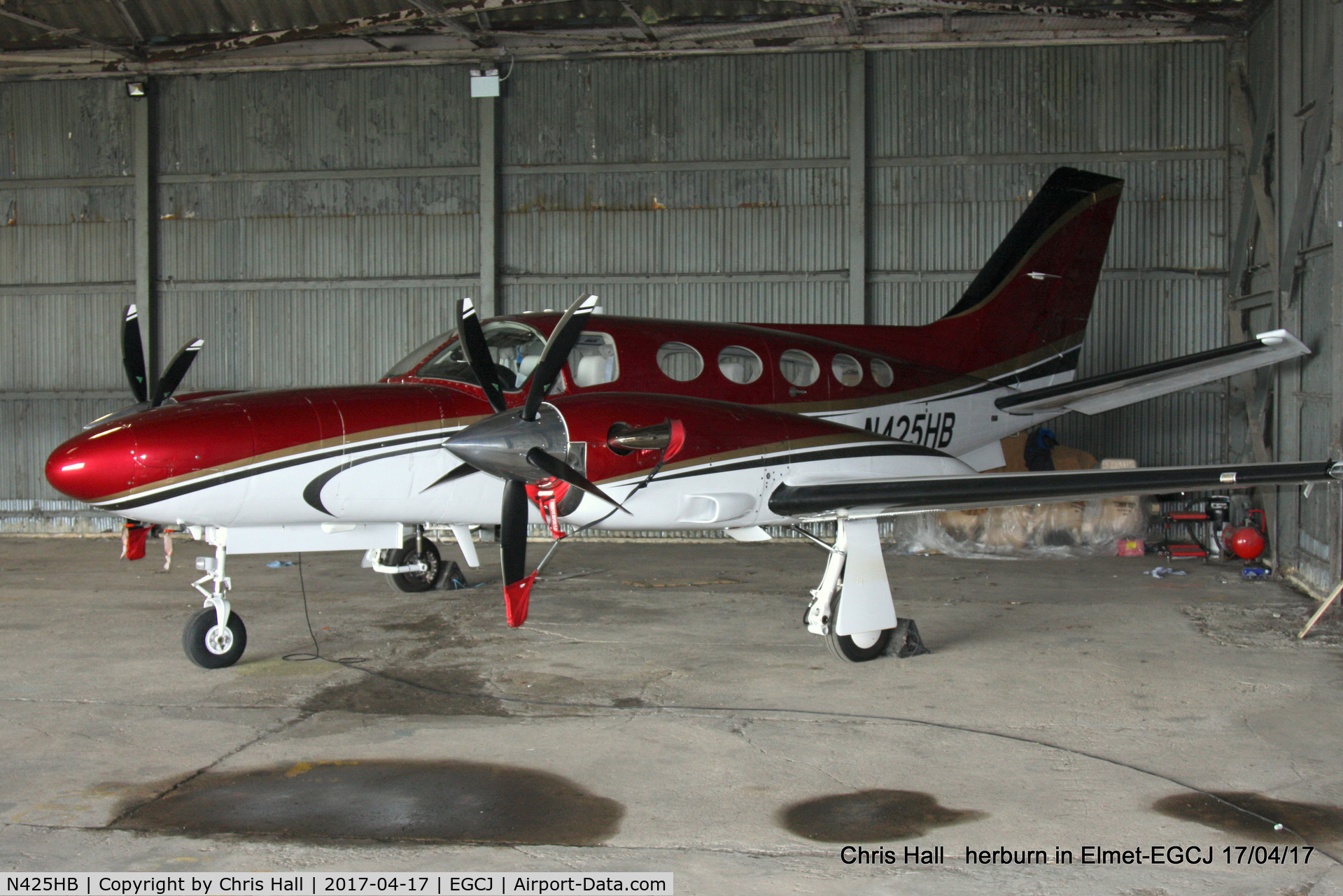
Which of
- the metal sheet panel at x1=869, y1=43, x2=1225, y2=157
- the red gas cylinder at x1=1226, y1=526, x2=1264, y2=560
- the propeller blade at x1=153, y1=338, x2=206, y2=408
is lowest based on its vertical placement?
the red gas cylinder at x1=1226, y1=526, x2=1264, y2=560

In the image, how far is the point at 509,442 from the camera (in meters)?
7.38

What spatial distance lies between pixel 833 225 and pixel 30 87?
47.1 feet

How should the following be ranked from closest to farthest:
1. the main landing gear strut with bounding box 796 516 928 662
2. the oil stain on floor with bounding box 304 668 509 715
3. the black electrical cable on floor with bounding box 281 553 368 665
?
the oil stain on floor with bounding box 304 668 509 715
the main landing gear strut with bounding box 796 516 928 662
the black electrical cable on floor with bounding box 281 553 368 665

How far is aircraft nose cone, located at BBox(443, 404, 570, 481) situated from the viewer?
736cm

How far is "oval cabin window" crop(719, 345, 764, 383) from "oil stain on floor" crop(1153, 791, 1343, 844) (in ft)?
18.9

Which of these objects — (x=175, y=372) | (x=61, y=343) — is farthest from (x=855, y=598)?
(x=61, y=343)

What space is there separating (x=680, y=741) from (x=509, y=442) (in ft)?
7.73

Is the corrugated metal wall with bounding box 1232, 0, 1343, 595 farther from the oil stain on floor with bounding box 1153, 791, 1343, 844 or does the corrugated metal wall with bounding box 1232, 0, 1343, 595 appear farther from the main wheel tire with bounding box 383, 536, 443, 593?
the main wheel tire with bounding box 383, 536, 443, 593

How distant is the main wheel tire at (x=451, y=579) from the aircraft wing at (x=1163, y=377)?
277 inches

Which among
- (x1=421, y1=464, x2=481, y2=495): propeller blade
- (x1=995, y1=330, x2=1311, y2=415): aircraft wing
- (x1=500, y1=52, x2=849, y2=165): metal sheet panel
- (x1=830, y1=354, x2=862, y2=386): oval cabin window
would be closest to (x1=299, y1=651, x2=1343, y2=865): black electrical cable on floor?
(x1=421, y1=464, x2=481, y2=495): propeller blade

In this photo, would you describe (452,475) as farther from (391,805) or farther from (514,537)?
(391,805)

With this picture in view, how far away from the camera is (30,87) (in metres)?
18.6

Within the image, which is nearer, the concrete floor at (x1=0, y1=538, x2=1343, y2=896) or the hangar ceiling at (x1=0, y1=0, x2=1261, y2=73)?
the concrete floor at (x1=0, y1=538, x2=1343, y2=896)

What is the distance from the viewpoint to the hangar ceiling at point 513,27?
1576cm
